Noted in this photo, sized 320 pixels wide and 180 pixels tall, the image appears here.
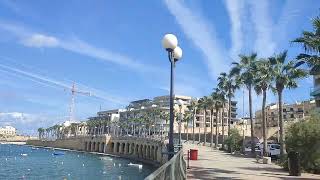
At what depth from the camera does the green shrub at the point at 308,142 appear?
2994 centimetres

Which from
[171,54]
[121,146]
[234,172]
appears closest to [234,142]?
[234,172]

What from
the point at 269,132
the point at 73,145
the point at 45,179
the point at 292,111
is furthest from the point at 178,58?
the point at 73,145

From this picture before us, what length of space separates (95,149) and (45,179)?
9335 cm

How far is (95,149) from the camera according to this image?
158 m

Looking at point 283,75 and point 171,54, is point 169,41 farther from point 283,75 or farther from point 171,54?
point 283,75

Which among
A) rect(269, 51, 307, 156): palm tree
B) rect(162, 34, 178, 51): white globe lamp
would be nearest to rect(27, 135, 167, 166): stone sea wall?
rect(269, 51, 307, 156): palm tree

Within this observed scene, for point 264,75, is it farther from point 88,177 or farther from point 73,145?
point 73,145

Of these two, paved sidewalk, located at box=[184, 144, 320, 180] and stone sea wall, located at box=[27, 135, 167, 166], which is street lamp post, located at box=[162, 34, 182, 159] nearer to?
paved sidewalk, located at box=[184, 144, 320, 180]

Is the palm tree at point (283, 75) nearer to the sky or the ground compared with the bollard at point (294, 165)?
nearer to the sky

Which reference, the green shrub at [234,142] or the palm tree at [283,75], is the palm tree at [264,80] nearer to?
the palm tree at [283,75]

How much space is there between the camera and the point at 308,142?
30828 mm

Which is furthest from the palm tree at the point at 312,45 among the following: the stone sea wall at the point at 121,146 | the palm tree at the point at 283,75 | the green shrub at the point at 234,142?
the stone sea wall at the point at 121,146

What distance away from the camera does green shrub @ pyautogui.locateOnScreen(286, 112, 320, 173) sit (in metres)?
29.9

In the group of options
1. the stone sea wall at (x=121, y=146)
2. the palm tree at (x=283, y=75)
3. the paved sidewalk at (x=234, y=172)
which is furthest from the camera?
the stone sea wall at (x=121, y=146)
